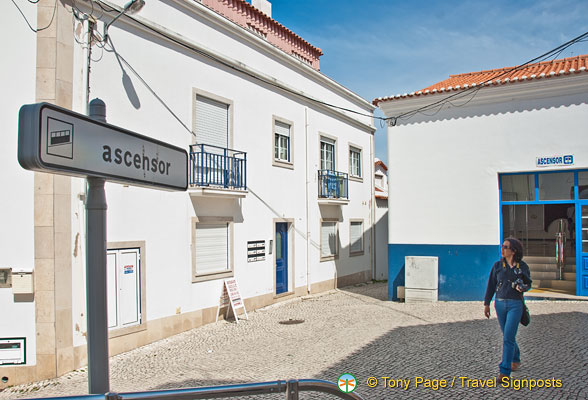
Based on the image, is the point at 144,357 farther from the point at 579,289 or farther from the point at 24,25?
the point at 579,289

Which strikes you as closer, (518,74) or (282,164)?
(518,74)

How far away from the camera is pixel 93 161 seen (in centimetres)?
228

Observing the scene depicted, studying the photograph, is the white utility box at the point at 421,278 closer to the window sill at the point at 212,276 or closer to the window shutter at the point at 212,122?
the window sill at the point at 212,276

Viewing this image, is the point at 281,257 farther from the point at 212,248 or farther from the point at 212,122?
the point at 212,122

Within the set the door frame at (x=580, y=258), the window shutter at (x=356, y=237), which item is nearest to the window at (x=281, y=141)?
the window shutter at (x=356, y=237)

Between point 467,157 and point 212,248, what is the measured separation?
6.60m

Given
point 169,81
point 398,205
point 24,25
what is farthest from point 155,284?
point 398,205

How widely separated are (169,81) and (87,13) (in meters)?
2.13

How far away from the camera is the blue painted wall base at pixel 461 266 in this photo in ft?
38.5

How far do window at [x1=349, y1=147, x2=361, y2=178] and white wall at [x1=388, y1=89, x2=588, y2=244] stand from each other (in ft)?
19.2

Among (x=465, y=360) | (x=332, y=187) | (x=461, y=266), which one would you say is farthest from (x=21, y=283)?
(x=332, y=187)

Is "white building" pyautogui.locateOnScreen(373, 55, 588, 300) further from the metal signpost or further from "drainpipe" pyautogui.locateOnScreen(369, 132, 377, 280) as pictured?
the metal signpost

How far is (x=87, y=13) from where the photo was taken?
27.7 ft

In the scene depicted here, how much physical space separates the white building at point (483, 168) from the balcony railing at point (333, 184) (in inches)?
142
